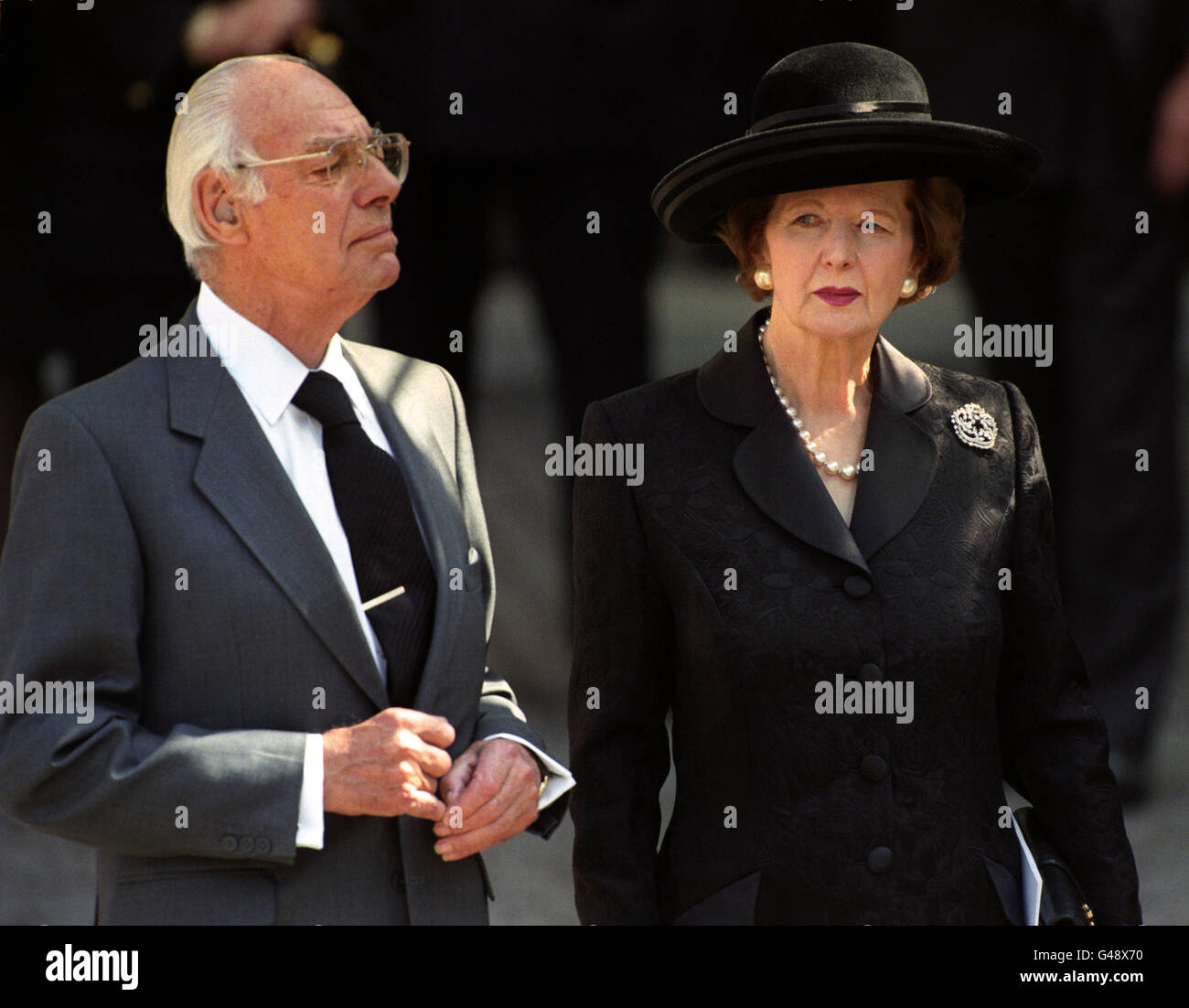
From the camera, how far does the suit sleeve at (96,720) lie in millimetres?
2293

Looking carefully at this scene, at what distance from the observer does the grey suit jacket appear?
2.30 m

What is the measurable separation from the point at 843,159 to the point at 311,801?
3.44ft

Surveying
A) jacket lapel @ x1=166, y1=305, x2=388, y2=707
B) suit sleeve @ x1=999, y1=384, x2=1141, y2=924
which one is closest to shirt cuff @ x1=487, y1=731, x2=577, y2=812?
jacket lapel @ x1=166, y1=305, x2=388, y2=707

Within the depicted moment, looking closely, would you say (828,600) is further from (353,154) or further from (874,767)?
(353,154)

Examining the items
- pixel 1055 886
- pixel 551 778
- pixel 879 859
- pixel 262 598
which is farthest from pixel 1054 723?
pixel 262 598

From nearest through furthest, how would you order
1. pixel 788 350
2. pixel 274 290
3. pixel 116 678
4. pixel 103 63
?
pixel 116 678, pixel 274 290, pixel 788 350, pixel 103 63

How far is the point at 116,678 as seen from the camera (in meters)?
2.33

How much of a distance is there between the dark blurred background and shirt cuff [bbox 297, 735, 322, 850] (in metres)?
2.01

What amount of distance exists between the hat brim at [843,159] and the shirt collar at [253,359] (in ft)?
1.95

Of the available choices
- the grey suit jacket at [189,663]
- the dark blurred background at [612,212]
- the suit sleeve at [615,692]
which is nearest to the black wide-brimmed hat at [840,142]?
the suit sleeve at [615,692]

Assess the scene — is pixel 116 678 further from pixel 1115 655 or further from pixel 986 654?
pixel 1115 655
